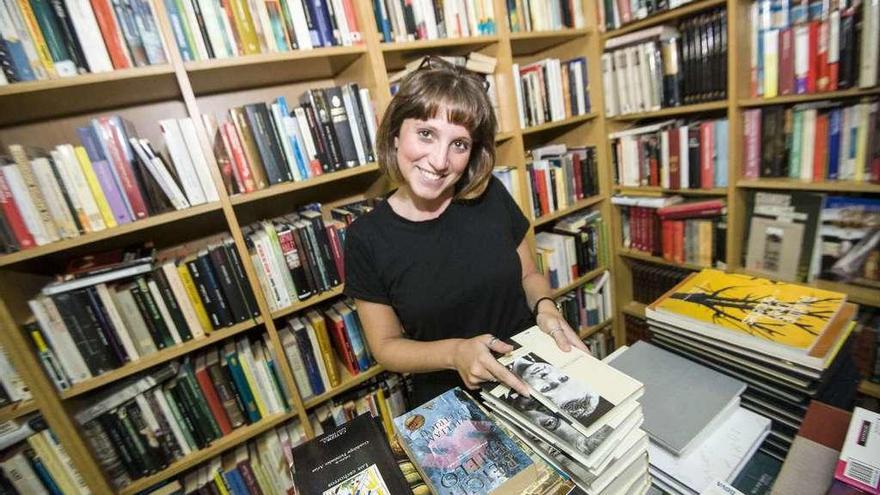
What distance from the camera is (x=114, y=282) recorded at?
1.21m

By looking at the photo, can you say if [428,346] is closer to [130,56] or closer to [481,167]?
[481,167]

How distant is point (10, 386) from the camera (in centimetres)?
112

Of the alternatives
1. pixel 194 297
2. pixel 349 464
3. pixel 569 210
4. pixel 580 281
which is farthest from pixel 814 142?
pixel 194 297

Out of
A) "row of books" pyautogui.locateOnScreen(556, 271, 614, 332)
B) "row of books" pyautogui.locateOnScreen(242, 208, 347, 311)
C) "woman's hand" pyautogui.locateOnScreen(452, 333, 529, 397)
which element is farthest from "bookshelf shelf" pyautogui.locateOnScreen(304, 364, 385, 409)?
"row of books" pyautogui.locateOnScreen(556, 271, 614, 332)

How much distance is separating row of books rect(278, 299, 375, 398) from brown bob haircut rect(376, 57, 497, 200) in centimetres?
71

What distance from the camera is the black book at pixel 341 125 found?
55.0 inches

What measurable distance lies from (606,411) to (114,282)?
1456mm

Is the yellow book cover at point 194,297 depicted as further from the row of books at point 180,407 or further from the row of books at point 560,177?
the row of books at point 560,177

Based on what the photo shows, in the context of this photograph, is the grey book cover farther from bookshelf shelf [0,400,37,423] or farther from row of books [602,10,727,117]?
bookshelf shelf [0,400,37,423]

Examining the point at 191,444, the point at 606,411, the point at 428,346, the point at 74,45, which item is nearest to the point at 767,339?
the point at 606,411

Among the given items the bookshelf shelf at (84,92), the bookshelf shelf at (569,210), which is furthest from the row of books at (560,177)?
the bookshelf shelf at (84,92)

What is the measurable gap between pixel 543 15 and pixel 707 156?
1037mm

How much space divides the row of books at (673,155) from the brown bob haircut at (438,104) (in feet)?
4.05

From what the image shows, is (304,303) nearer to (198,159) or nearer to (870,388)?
(198,159)
